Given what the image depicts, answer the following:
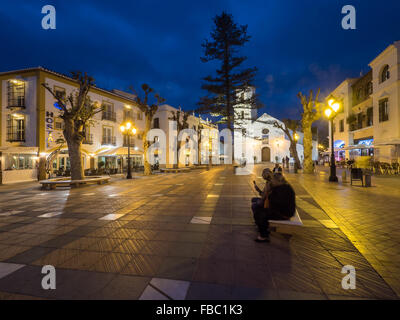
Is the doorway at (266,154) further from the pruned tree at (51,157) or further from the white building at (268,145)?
the pruned tree at (51,157)

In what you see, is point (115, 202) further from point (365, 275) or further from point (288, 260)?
point (365, 275)

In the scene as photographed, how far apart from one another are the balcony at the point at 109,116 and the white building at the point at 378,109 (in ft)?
79.7

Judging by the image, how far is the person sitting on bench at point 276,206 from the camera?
3.79m

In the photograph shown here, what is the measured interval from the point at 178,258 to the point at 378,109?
25.7 m

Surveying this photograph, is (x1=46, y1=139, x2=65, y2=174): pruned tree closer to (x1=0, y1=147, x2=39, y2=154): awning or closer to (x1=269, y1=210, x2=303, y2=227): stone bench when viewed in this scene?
(x1=0, y1=147, x2=39, y2=154): awning

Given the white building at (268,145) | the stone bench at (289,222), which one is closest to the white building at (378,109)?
the stone bench at (289,222)

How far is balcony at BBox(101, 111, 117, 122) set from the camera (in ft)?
81.3

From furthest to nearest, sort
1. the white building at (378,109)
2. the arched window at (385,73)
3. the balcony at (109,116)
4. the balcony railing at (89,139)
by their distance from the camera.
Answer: the balcony at (109,116) → the balcony railing at (89,139) → the arched window at (385,73) → the white building at (378,109)

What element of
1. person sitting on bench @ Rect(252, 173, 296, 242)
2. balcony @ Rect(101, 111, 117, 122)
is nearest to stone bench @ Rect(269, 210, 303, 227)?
person sitting on bench @ Rect(252, 173, 296, 242)

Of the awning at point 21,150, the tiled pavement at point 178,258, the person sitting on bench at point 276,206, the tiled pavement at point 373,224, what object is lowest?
the tiled pavement at point 178,258

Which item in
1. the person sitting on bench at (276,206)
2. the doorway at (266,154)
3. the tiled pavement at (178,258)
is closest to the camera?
the tiled pavement at (178,258)

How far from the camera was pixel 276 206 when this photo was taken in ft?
12.5
